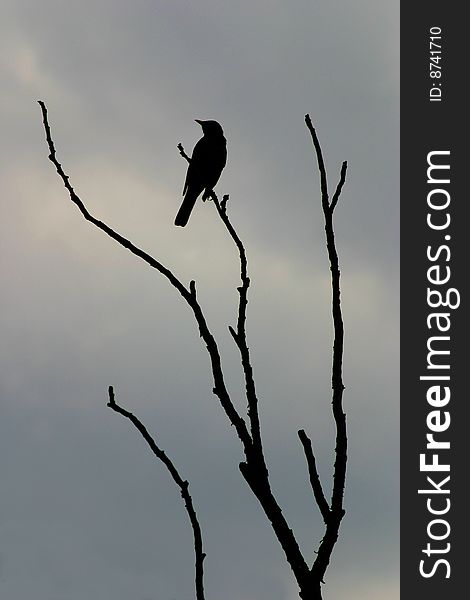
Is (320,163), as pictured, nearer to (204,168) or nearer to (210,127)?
(204,168)

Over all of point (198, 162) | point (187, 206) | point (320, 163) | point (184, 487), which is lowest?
point (184, 487)

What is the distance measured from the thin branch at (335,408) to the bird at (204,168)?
9.32 meters

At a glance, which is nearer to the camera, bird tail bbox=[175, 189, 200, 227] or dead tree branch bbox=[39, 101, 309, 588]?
dead tree branch bbox=[39, 101, 309, 588]

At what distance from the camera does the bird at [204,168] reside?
41.0 feet

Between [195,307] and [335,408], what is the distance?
2.09 feet

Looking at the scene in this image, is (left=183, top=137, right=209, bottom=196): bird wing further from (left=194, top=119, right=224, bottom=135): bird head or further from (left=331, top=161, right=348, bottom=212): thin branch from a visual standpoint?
(left=331, top=161, right=348, bottom=212): thin branch

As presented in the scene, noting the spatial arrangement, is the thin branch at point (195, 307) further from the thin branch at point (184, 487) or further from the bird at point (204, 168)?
the bird at point (204, 168)

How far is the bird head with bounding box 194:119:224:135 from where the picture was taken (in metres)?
13.6

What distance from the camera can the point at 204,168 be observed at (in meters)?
12.4

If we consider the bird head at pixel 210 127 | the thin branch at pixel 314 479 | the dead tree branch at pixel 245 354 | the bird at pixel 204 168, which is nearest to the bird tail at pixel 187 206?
the bird at pixel 204 168

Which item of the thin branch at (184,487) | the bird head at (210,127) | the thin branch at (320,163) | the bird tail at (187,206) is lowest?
the thin branch at (184,487)

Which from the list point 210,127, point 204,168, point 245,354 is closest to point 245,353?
point 245,354

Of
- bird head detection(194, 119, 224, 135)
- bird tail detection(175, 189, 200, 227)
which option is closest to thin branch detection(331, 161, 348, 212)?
bird tail detection(175, 189, 200, 227)

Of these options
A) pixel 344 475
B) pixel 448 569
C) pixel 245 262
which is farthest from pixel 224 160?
pixel 344 475
